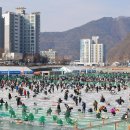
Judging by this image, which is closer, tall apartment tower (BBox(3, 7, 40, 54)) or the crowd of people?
the crowd of people

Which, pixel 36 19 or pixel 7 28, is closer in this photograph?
pixel 7 28

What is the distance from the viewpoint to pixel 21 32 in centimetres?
14862

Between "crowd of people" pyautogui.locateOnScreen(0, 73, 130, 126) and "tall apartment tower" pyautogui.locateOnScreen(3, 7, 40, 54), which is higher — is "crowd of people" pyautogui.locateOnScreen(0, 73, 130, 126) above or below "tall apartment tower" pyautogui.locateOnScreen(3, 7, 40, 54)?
below

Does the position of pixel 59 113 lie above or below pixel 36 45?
below

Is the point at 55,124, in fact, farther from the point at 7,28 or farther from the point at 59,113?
the point at 7,28

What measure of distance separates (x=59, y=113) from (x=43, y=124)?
448 cm

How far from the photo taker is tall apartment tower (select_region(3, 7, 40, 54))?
14425 cm

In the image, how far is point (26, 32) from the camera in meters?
150

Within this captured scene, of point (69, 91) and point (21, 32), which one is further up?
point (21, 32)

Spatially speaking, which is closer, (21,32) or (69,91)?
(69,91)

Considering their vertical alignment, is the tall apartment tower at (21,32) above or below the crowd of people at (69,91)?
above

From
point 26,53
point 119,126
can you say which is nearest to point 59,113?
point 119,126

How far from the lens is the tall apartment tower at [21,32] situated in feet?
473

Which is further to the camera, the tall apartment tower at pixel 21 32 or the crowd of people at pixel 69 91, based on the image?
the tall apartment tower at pixel 21 32
